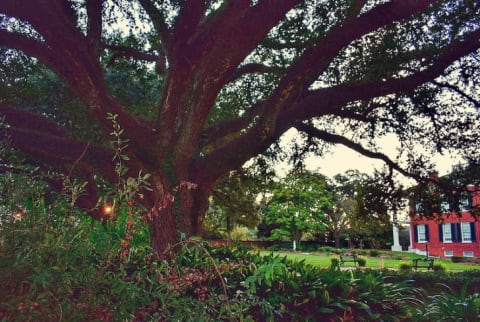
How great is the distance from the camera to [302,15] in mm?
8547

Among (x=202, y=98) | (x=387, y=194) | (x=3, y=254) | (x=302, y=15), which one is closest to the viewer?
(x=3, y=254)

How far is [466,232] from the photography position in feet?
100

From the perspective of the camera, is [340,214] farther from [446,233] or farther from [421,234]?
[446,233]

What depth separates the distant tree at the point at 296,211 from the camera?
41.1 metres

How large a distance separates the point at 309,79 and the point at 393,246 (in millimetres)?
36795

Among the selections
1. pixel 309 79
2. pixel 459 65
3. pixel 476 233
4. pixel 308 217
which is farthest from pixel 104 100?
pixel 308 217

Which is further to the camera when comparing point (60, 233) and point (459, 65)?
point (459, 65)

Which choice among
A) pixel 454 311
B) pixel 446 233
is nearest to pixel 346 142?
pixel 454 311

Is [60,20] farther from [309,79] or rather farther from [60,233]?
[309,79]

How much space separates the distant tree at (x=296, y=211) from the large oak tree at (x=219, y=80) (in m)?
30.2

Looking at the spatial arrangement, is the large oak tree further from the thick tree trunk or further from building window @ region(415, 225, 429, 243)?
building window @ region(415, 225, 429, 243)

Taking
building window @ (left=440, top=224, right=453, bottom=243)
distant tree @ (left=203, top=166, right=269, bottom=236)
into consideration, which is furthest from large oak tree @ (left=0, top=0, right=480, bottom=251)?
building window @ (left=440, top=224, right=453, bottom=243)

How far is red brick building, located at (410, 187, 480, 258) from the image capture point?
29.8 meters

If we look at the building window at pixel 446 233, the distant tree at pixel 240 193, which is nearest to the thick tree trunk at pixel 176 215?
the distant tree at pixel 240 193
